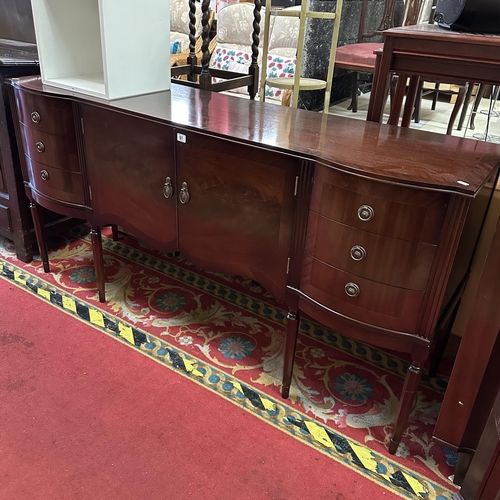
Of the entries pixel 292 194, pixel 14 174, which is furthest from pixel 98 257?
pixel 292 194

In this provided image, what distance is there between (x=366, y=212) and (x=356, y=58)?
8.94ft

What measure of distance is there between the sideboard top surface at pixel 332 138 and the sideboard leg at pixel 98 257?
0.48 meters

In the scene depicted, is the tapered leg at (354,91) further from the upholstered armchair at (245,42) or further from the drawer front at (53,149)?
the drawer front at (53,149)

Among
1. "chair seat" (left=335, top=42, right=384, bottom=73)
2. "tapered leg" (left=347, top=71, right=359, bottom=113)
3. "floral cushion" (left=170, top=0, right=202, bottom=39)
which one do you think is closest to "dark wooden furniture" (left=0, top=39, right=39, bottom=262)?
"chair seat" (left=335, top=42, right=384, bottom=73)

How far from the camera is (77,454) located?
1.27 m

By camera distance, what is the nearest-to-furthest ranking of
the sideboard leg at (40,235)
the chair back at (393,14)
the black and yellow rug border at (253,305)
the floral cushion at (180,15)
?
1. the black and yellow rug border at (253,305)
2. the sideboard leg at (40,235)
3. the chair back at (393,14)
4. the floral cushion at (180,15)

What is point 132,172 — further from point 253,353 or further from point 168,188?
point 253,353

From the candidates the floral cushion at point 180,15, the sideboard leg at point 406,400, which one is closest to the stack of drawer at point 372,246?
the sideboard leg at point 406,400

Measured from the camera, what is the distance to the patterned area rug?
1329mm

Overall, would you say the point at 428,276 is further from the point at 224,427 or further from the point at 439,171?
the point at 224,427

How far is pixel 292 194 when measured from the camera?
3.87ft

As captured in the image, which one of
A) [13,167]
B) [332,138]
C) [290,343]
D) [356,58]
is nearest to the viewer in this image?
[332,138]

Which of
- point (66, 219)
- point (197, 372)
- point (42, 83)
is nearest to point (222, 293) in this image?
point (197, 372)

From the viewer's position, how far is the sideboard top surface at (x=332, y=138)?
1.03 meters
